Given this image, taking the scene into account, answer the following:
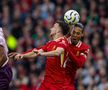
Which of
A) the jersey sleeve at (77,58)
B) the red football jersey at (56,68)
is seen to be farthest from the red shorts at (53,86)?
the jersey sleeve at (77,58)

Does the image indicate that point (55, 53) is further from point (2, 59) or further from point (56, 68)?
point (2, 59)

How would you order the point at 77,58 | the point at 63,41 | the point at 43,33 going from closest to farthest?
the point at 63,41
the point at 77,58
the point at 43,33

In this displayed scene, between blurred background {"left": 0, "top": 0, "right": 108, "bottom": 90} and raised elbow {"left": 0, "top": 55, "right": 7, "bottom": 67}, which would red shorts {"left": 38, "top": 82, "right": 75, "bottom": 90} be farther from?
blurred background {"left": 0, "top": 0, "right": 108, "bottom": 90}

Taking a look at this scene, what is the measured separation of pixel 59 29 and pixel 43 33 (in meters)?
7.96

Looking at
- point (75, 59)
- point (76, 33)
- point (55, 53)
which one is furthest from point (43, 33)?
point (55, 53)

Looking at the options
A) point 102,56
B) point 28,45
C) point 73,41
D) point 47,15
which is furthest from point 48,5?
point 73,41

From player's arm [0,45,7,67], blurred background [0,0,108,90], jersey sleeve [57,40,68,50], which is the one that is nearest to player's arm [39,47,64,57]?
jersey sleeve [57,40,68,50]

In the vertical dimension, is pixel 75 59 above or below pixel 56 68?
above

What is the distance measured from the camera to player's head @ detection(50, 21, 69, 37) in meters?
12.7

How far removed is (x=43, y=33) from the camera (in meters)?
20.7

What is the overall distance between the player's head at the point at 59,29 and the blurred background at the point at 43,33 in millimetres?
5068

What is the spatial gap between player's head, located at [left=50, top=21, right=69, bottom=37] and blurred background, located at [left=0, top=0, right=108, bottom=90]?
16.6 feet

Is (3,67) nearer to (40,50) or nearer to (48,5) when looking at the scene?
(40,50)

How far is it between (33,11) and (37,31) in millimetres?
1576
